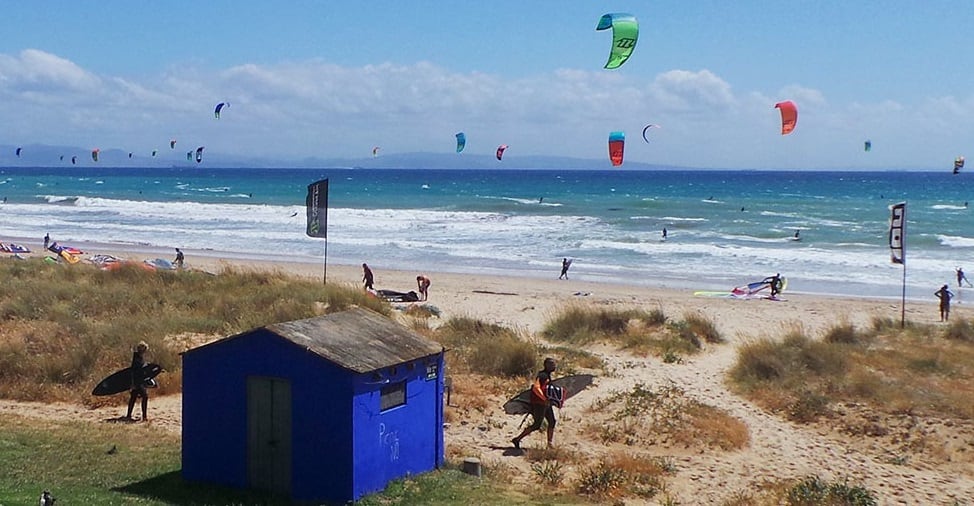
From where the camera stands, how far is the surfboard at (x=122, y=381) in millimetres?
11648

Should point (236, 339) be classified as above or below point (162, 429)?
above

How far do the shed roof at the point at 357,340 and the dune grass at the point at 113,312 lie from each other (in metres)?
4.66

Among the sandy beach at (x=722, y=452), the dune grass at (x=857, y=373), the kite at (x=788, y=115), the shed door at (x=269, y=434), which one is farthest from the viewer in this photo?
the kite at (x=788, y=115)

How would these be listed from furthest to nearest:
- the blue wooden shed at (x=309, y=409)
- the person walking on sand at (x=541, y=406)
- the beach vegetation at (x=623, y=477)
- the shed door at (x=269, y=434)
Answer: the person walking on sand at (x=541, y=406), the beach vegetation at (x=623, y=477), the shed door at (x=269, y=434), the blue wooden shed at (x=309, y=409)

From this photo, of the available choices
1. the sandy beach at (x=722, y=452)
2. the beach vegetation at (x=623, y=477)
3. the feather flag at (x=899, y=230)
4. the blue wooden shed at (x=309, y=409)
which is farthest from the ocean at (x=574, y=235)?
the blue wooden shed at (x=309, y=409)

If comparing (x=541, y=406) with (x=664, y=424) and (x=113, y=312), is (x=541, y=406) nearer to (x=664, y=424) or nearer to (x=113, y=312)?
(x=664, y=424)

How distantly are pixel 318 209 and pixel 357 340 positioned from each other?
10114 millimetres

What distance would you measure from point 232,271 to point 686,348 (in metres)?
10.4

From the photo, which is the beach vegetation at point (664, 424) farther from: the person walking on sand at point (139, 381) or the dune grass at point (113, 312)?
the dune grass at point (113, 312)

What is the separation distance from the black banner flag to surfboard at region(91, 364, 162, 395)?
6845mm

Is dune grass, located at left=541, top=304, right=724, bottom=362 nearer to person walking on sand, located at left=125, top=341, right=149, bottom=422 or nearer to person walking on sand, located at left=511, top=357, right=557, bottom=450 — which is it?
person walking on sand, located at left=511, top=357, right=557, bottom=450

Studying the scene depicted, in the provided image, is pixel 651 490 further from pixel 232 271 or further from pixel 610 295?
pixel 610 295

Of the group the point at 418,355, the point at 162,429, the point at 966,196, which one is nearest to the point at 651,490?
the point at 418,355

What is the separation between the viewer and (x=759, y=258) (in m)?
36.8
